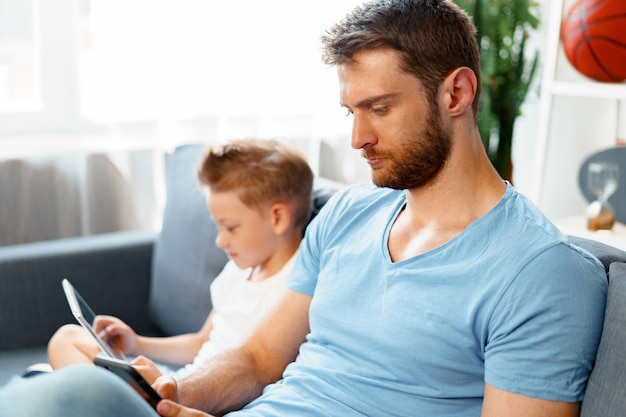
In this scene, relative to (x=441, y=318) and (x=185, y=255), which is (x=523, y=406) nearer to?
(x=441, y=318)

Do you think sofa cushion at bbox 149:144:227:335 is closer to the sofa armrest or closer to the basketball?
the sofa armrest

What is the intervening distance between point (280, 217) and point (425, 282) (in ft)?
1.87

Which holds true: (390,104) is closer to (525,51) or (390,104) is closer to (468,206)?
(468,206)

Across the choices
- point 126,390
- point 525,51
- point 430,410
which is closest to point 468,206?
point 430,410

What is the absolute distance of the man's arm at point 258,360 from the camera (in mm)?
1494

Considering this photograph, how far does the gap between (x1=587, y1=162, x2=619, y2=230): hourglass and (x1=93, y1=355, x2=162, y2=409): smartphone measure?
160 centimetres

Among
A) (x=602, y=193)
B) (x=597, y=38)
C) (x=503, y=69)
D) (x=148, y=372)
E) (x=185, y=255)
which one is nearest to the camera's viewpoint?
(x=148, y=372)

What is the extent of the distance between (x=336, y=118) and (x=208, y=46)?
23.2 inches

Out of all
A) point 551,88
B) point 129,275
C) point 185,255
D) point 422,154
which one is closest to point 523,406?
point 422,154

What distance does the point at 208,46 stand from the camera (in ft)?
9.24

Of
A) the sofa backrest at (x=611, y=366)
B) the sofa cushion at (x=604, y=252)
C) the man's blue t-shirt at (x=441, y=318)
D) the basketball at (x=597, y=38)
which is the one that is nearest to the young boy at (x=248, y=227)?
the man's blue t-shirt at (x=441, y=318)

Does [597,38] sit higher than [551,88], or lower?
higher

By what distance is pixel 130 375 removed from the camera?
1.26 m

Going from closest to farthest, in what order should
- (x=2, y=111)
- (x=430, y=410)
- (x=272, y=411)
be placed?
1. (x=430, y=410)
2. (x=272, y=411)
3. (x=2, y=111)
